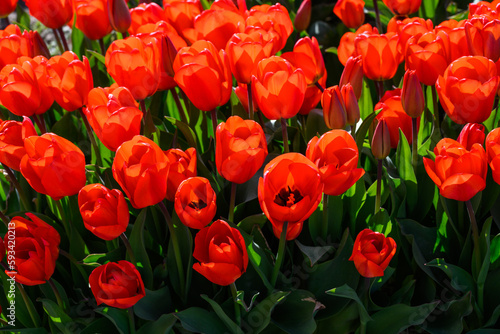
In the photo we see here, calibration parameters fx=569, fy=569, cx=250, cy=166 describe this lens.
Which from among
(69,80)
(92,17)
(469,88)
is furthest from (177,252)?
(92,17)

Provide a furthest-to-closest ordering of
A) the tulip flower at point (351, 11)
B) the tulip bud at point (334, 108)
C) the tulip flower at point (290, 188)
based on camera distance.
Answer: the tulip flower at point (351, 11) → the tulip bud at point (334, 108) → the tulip flower at point (290, 188)

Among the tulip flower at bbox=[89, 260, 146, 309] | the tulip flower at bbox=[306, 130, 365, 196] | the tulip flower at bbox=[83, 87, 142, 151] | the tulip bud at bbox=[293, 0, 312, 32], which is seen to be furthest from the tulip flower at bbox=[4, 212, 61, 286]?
the tulip bud at bbox=[293, 0, 312, 32]

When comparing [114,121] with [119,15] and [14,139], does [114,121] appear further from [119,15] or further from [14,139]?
[119,15]

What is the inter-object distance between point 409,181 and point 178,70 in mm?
575

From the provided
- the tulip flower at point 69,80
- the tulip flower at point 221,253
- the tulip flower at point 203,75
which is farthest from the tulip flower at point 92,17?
the tulip flower at point 221,253

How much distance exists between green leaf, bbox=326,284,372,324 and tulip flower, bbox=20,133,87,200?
1.75ft

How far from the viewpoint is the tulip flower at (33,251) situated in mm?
1080

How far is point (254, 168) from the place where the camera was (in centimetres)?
108

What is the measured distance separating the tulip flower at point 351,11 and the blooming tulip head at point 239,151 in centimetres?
86

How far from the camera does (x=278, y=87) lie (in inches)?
45.3

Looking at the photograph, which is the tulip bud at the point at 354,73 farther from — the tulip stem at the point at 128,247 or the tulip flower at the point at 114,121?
the tulip stem at the point at 128,247

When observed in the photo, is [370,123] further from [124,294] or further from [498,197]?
[124,294]

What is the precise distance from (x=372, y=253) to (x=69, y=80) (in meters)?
Result: 0.77

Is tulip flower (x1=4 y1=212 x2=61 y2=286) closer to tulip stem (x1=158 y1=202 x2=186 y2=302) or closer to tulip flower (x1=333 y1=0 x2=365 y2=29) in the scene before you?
tulip stem (x1=158 y1=202 x2=186 y2=302)
